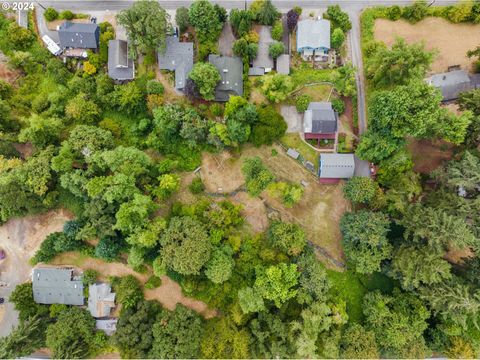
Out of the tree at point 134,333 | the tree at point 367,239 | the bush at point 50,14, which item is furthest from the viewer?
the bush at point 50,14

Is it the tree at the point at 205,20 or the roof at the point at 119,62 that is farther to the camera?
the roof at the point at 119,62

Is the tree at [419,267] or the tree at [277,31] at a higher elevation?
the tree at [277,31]

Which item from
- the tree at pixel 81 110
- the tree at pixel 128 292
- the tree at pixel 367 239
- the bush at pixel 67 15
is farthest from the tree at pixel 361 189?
the bush at pixel 67 15

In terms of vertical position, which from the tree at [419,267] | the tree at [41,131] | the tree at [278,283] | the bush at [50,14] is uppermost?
the bush at [50,14]

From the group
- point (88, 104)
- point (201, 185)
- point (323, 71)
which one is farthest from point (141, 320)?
point (323, 71)

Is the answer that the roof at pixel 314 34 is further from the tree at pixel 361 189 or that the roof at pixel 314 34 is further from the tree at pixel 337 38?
the tree at pixel 361 189

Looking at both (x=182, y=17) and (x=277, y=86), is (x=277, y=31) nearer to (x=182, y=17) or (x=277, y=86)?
(x=277, y=86)

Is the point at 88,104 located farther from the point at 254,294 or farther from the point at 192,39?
the point at 254,294
